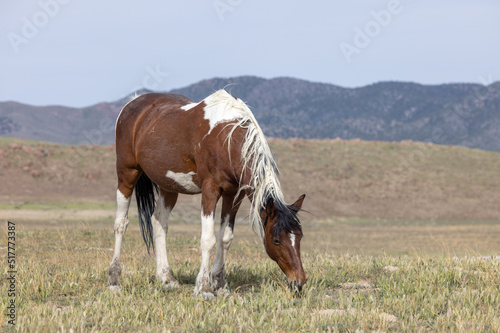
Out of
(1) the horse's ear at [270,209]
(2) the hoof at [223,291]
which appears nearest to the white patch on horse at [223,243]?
(2) the hoof at [223,291]

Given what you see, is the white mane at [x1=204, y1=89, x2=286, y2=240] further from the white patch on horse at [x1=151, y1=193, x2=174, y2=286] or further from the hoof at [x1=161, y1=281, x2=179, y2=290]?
the white patch on horse at [x1=151, y1=193, x2=174, y2=286]

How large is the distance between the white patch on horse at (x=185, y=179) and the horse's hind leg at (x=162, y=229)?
1.10 m

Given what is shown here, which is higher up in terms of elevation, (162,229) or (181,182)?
(181,182)

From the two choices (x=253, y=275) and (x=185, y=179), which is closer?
(x=185, y=179)

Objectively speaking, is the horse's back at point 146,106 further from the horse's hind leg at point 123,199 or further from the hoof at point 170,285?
the hoof at point 170,285

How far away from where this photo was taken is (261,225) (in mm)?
6957

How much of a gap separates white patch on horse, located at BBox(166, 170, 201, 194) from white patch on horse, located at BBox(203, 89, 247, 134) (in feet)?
2.56

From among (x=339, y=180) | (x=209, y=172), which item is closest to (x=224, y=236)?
(x=209, y=172)

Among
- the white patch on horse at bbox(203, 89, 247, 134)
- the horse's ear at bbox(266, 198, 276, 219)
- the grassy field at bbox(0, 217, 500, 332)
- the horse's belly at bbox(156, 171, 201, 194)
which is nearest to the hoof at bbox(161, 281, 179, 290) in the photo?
the grassy field at bbox(0, 217, 500, 332)

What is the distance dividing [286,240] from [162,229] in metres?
2.88

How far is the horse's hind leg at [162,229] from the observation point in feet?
27.7

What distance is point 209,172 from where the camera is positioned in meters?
7.45

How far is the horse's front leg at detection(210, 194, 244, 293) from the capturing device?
25.4ft

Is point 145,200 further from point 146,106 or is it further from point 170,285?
point 170,285
